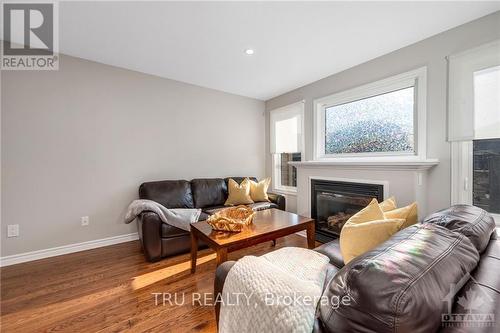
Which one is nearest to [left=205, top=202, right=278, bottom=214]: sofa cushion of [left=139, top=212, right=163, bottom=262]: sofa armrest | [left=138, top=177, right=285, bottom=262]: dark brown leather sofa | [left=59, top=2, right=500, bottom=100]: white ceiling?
[left=138, top=177, right=285, bottom=262]: dark brown leather sofa

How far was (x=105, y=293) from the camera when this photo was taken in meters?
1.81

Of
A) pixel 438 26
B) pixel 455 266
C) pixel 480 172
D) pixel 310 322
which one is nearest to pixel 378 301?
pixel 310 322

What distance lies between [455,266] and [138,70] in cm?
361

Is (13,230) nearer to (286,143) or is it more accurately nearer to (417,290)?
(417,290)

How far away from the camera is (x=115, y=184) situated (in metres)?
2.89

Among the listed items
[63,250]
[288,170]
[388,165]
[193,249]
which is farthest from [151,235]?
[388,165]

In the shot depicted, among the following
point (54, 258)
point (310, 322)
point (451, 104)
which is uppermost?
point (451, 104)

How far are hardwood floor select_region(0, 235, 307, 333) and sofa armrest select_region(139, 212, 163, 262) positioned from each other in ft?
0.34

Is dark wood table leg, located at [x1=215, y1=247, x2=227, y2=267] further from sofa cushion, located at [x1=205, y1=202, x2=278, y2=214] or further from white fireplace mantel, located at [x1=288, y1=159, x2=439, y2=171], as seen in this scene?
white fireplace mantel, located at [x1=288, y1=159, x2=439, y2=171]

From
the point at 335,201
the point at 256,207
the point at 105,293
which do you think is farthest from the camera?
the point at 256,207

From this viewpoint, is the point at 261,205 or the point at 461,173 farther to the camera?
the point at 261,205

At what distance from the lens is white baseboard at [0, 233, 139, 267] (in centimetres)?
233

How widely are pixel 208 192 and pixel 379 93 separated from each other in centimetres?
268

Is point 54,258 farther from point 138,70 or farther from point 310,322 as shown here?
point 310,322
